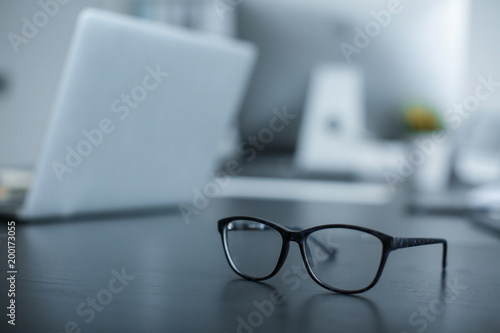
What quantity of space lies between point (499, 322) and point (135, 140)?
2.38 feet

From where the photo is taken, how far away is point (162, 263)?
609mm

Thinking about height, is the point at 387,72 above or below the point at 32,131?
above

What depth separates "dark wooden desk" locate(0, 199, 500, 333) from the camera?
1.31 feet

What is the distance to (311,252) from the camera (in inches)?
24.1

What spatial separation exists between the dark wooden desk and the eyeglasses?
0.02m

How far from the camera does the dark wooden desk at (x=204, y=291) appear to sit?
400 millimetres

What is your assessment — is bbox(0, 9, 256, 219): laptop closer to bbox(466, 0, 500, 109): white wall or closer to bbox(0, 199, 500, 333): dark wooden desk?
bbox(0, 199, 500, 333): dark wooden desk

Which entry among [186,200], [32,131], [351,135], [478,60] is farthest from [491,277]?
[478,60]

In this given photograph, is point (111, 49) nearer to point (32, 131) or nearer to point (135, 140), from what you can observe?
point (135, 140)

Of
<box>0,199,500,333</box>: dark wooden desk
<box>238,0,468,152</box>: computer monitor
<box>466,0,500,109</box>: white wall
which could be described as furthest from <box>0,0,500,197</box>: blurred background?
<box>0,199,500,333</box>: dark wooden desk

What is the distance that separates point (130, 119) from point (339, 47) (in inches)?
45.4

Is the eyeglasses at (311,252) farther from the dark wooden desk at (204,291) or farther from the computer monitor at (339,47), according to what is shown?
the computer monitor at (339,47)

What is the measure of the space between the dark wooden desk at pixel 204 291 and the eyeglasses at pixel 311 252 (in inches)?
0.6

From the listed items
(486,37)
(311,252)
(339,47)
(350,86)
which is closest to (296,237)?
(311,252)
